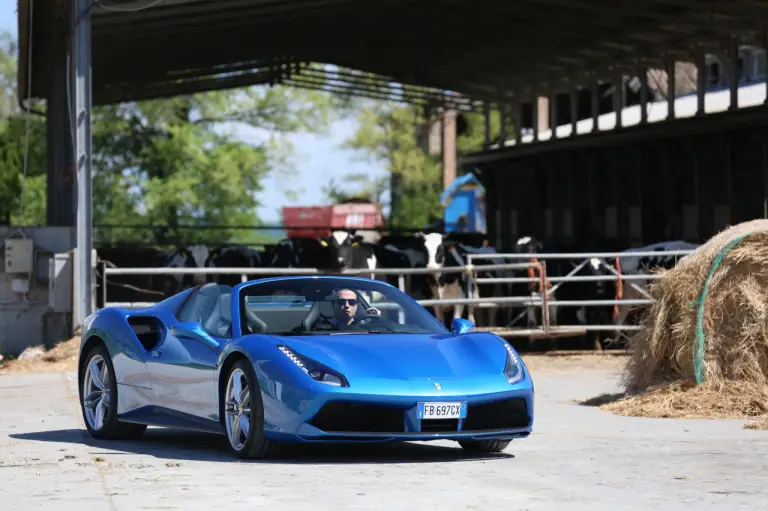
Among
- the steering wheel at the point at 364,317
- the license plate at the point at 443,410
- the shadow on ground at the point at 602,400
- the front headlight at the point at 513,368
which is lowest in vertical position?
the shadow on ground at the point at 602,400

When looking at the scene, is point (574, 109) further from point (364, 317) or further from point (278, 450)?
point (278, 450)

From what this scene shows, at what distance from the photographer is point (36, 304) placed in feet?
73.0

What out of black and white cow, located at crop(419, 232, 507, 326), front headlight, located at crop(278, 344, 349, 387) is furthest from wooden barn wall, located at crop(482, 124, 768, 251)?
front headlight, located at crop(278, 344, 349, 387)

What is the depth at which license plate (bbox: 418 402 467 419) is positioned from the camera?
9219 millimetres

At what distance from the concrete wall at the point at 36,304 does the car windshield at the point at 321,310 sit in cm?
1187

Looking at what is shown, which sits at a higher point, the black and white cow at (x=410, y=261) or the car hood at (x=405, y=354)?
the black and white cow at (x=410, y=261)

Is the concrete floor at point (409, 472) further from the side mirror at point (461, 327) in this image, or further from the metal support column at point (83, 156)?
the metal support column at point (83, 156)

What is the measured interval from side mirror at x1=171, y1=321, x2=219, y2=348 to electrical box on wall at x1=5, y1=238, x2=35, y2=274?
461 inches

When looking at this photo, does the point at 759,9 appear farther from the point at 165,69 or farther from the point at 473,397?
the point at 473,397

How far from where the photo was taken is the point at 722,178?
36.8m

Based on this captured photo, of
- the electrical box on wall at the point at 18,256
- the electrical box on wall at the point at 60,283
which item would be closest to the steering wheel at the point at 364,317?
the electrical box on wall at the point at 60,283

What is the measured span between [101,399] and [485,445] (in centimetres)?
301

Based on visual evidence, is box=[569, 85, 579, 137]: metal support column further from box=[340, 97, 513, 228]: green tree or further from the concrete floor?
box=[340, 97, 513, 228]: green tree

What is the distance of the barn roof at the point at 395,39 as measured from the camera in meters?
28.3
